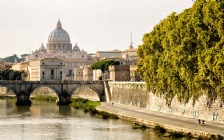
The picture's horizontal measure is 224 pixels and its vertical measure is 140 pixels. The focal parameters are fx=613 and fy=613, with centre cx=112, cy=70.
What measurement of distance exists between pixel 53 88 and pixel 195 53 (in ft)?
151

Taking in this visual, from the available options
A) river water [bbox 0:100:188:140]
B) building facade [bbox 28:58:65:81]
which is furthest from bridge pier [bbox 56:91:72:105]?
building facade [bbox 28:58:65:81]

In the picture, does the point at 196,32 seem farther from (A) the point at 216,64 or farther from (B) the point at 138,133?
(B) the point at 138,133

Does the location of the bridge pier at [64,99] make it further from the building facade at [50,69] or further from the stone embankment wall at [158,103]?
the building facade at [50,69]

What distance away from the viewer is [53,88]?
270 ft

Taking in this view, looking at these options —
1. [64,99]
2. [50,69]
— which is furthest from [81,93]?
[50,69]

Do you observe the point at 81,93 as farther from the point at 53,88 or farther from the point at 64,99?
the point at 64,99

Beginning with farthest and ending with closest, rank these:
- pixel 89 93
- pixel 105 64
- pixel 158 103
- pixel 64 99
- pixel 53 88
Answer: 1. pixel 105 64
2. pixel 89 93
3. pixel 53 88
4. pixel 64 99
5. pixel 158 103

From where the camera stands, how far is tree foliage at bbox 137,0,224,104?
117 ft

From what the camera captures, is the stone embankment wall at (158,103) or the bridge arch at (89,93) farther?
the bridge arch at (89,93)

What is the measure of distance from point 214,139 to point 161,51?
17110mm

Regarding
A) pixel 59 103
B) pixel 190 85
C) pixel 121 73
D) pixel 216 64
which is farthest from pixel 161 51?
pixel 121 73

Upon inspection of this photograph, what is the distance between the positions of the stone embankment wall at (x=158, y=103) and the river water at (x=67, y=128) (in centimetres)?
457

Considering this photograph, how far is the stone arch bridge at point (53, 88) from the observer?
7919cm

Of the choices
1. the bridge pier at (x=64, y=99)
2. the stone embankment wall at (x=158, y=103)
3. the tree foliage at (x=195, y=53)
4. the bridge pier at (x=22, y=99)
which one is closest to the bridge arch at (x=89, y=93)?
the bridge pier at (x=64, y=99)
